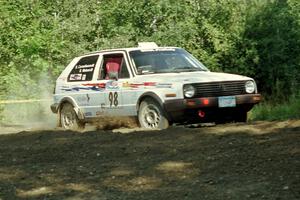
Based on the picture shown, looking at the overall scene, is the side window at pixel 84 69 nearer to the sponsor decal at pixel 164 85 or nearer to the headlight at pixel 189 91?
the sponsor decal at pixel 164 85

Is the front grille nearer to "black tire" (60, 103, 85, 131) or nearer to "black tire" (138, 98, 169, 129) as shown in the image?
"black tire" (138, 98, 169, 129)

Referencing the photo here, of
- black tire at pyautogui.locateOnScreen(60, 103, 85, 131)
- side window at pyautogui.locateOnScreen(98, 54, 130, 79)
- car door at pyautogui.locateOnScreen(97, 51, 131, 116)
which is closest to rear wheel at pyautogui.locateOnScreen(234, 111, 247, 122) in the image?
car door at pyautogui.locateOnScreen(97, 51, 131, 116)

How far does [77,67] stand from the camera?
43.0 ft

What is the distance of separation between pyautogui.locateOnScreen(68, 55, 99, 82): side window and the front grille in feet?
8.61

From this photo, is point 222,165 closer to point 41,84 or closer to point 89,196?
point 89,196

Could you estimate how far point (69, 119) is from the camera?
43.3 feet

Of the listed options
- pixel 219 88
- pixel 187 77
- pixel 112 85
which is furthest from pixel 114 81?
pixel 219 88

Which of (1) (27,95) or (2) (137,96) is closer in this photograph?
(2) (137,96)

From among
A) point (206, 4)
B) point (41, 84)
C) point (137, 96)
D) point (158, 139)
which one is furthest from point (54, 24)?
point (158, 139)

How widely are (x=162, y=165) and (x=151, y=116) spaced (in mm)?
4182

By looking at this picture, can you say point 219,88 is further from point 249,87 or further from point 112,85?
point 112,85

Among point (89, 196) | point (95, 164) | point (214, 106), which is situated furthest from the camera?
point (214, 106)

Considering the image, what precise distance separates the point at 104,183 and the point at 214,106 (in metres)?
4.80

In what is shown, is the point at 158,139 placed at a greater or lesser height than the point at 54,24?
lesser
